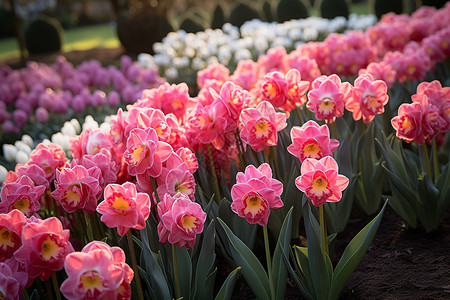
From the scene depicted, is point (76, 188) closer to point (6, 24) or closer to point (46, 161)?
point (46, 161)

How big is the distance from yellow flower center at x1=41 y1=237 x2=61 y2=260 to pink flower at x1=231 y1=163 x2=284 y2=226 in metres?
0.63

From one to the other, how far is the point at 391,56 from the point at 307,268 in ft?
8.45

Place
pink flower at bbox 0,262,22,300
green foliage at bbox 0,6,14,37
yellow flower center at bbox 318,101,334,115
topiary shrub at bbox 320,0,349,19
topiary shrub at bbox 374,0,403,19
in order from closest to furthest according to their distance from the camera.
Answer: pink flower at bbox 0,262,22,300
yellow flower center at bbox 318,101,334,115
topiary shrub at bbox 320,0,349,19
topiary shrub at bbox 374,0,403,19
green foliage at bbox 0,6,14,37

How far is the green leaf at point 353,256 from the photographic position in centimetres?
190

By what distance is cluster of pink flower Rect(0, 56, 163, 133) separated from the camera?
568 centimetres

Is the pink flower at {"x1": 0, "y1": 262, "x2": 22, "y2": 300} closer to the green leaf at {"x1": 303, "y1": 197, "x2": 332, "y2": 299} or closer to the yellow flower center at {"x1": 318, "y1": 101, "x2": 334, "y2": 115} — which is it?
the green leaf at {"x1": 303, "y1": 197, "x2": 332, "y2": 299}

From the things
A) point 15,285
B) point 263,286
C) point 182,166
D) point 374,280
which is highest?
point 182,166

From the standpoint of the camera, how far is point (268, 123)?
220 centimetres

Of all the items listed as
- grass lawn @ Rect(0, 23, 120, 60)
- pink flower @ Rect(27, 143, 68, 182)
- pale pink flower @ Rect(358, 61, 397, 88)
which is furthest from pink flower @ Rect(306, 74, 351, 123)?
grass lawn @ Rect(0, 23, 120, 60)

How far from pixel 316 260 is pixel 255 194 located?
398mm

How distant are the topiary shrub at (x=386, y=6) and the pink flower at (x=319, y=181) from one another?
1469 centimetres

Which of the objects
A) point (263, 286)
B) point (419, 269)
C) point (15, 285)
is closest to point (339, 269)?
point (263, 286)

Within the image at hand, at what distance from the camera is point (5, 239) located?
180 centimetres

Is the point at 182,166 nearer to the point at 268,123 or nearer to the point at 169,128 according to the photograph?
the point at 169,128
